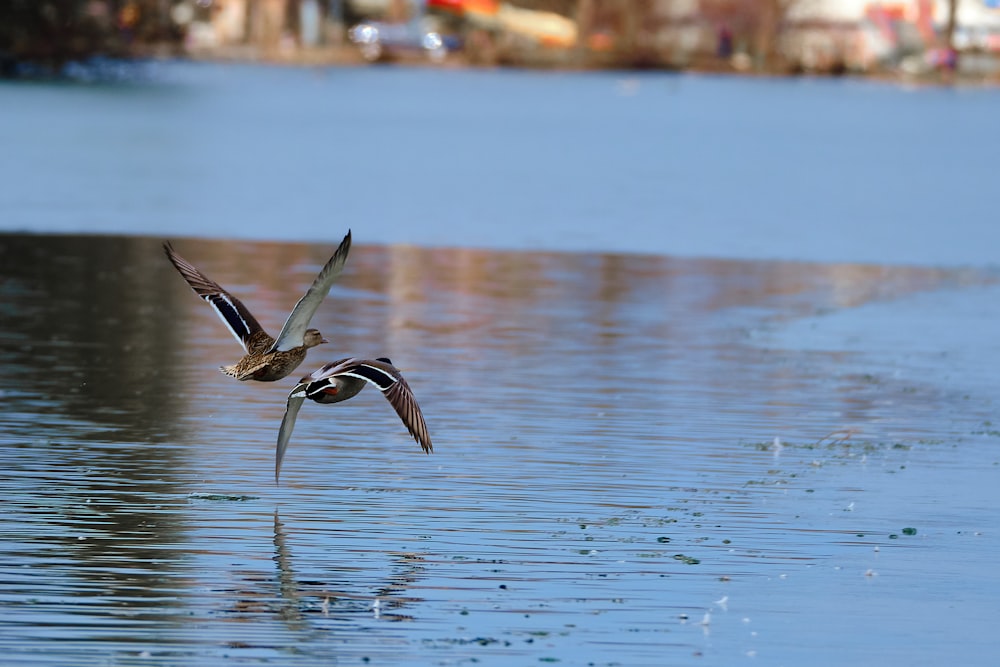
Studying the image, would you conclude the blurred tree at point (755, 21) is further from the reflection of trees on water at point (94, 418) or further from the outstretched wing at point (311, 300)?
the outstretched wing at point (311, 300)

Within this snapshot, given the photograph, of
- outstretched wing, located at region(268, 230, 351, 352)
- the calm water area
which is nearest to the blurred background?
the calm water area

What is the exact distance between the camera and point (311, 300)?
1077 centimetres

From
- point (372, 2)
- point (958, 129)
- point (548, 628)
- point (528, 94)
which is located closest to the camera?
point (548, 628)

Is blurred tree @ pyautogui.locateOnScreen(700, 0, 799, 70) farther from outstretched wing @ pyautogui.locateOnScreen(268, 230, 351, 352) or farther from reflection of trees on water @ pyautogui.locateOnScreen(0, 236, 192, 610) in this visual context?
outstretched wing @ pyautogui.locateOnScreen(268, 230, 351, 352)

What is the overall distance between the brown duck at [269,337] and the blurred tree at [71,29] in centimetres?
7573

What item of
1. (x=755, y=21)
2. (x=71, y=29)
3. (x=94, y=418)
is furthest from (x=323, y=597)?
(x=755, y=21)

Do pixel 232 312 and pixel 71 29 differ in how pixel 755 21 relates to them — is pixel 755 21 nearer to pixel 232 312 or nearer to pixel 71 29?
pixel 71 29

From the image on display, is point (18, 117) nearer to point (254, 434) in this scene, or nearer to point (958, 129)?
point (958, 129)

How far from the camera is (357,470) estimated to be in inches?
525

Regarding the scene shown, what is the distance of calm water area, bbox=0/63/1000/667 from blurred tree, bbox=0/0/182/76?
166 feet

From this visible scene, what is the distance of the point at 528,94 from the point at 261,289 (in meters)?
81.4

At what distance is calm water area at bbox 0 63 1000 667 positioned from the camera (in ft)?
32.6

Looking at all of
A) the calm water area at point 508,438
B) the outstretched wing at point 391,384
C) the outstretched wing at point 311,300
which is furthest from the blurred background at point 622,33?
the outstretched wing at point 391,384

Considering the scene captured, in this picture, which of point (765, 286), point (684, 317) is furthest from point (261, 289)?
point (765, 286)
